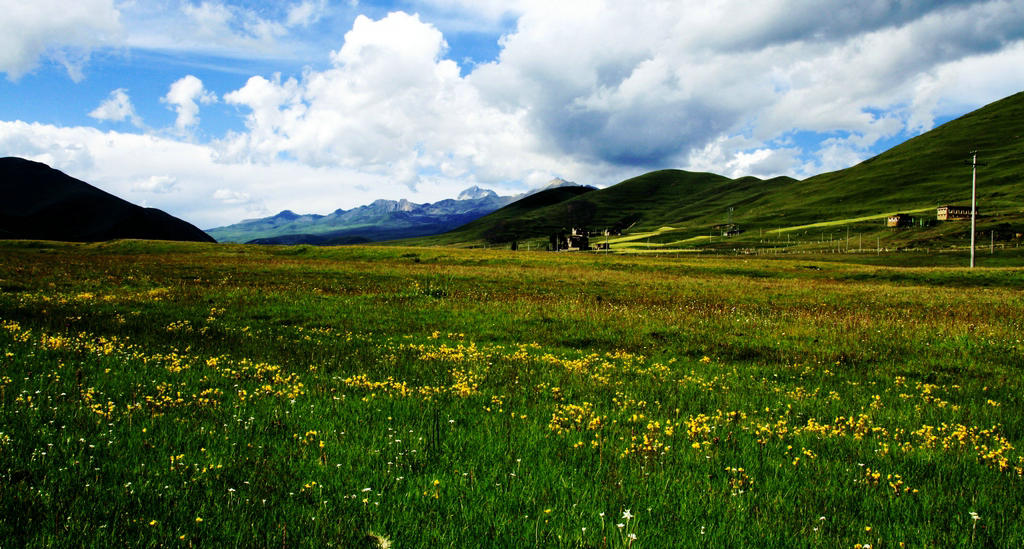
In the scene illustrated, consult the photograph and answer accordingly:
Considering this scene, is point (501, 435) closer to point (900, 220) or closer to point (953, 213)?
point (900, 220)

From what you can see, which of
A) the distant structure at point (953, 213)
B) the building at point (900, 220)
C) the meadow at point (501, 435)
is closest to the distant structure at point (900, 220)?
the building at point (900, 220)

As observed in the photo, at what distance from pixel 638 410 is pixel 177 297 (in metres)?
22.8

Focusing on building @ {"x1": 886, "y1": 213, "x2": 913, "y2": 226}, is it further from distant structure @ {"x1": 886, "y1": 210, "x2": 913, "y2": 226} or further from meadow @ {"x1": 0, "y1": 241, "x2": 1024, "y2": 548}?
meadow @ {"x1": 0, "y1": 241, "x2": 1024, "y2": 548}

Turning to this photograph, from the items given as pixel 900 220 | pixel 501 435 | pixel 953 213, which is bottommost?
pixel 501 435

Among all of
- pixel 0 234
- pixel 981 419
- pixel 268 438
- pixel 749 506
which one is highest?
pixel 0 234

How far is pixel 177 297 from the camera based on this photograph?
2241 centimetres

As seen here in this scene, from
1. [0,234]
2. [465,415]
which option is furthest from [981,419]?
[0,234]

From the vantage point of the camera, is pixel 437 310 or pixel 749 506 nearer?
pixel 749 506

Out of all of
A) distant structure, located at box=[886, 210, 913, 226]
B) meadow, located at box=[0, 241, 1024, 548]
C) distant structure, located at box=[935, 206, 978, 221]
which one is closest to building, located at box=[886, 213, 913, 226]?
distant structure, located at box=[886, 210, 913, 226]

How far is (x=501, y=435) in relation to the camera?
6867 millimetres

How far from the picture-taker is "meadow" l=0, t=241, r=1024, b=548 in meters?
4.45

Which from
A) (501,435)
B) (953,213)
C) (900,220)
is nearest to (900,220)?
(900,220)

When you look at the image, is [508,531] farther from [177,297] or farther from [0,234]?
[0,234]

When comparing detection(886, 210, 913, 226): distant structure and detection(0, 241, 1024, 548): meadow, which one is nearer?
detection(0, 241, 1024, 548): meadow
